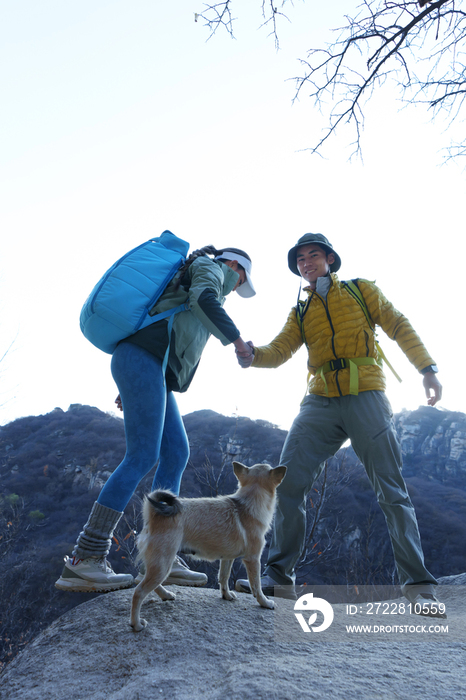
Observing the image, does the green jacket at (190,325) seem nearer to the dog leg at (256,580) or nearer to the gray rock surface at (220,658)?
the dog leg at (256,580)

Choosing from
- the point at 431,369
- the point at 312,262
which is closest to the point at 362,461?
the point at 431,369

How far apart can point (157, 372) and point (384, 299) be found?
7.31 feet

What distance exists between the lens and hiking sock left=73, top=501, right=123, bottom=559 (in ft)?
7.55

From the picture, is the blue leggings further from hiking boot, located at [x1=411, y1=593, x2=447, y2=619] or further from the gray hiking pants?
hiking boot, located at [x1=411, y1=593, x2=447, y2=619]

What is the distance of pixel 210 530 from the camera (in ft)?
7.58

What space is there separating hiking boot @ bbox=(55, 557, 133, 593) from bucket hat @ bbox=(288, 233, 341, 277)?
9.94 feet

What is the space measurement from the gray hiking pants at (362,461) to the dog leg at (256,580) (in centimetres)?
58

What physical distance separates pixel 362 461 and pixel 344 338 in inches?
40.3

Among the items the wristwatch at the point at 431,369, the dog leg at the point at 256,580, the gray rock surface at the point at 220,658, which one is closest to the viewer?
the gray rock surface at the point at 220,658

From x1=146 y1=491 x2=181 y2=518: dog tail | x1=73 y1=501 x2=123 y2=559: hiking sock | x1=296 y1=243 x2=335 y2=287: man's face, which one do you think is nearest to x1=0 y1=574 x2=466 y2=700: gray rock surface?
x1=73 y1=501 x2=123 y2=559: hiking sock

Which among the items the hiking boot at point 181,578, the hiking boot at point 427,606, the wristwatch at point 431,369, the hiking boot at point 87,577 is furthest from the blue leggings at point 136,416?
the wristwatch at point 431,369

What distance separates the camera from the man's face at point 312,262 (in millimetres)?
3783

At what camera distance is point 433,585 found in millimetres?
2842

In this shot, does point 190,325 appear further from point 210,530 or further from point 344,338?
point 344,338
